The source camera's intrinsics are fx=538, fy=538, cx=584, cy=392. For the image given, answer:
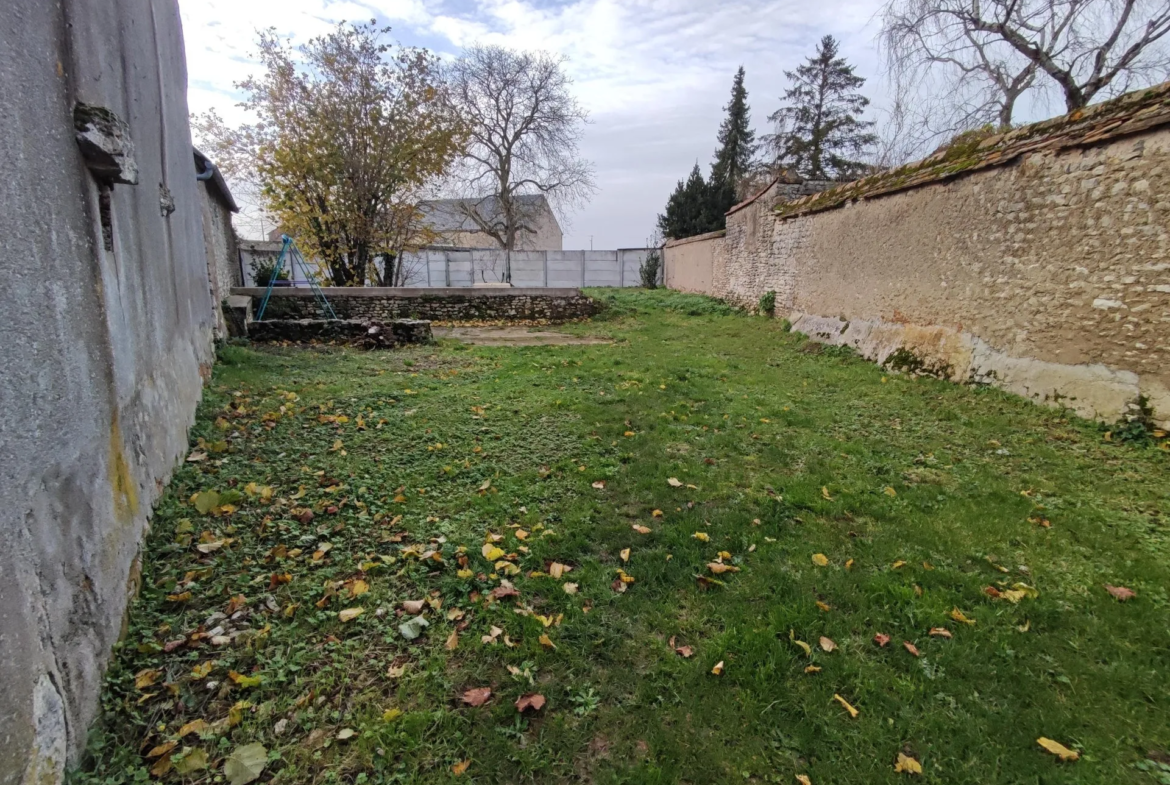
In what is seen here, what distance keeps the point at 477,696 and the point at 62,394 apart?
65.7 inches

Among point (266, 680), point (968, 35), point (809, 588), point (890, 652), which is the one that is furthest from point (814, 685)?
point (968, 35)

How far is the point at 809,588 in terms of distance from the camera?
2.49 metres

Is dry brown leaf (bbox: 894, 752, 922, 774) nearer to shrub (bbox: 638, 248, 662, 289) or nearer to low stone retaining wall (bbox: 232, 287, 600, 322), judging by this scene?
low stone retaining wall (bbox: 232, 287, 600, 322)

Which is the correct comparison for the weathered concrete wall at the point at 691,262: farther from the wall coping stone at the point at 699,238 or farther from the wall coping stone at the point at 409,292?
the wall coping stone at the point at 409,292

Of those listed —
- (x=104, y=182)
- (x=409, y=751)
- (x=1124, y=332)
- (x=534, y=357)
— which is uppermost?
(x=104, y=182)

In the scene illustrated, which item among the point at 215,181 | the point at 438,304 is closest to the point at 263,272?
the point at 438,304

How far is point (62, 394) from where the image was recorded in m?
1.70

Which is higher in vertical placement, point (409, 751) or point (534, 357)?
point (534, 357)

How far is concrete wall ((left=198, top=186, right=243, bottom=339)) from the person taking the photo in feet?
24.8

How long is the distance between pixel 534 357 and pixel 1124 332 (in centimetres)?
630

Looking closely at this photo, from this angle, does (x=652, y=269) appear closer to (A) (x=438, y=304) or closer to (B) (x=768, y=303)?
(B) (x=768, y=303)

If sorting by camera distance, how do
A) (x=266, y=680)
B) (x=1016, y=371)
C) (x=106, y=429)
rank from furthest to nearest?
(x=1016, y=371) < (x=106, y=429) < (x=266, y=680)

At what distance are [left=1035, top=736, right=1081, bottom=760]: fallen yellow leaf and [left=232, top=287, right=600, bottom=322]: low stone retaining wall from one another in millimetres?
11131

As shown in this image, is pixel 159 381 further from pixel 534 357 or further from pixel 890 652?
pixel 534 357
